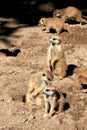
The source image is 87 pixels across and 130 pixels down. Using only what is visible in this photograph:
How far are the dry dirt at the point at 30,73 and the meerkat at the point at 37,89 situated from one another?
14 cm

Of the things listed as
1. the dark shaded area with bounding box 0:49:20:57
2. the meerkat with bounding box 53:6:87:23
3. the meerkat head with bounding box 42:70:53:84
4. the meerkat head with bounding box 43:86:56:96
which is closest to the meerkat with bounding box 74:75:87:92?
the meerkat head with bounding box 42:70:53:84

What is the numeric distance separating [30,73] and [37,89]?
129 centimetres

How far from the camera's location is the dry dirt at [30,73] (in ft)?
22.8

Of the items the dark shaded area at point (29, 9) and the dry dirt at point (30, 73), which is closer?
the dry dirt at point (30, 73)

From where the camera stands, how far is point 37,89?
7.40 metres

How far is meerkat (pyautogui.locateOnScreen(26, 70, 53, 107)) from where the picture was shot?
7.31 metres

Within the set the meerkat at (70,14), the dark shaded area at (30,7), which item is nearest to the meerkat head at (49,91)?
the meerkat at (70,14)

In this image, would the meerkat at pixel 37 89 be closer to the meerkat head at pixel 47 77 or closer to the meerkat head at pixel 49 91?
the meerkat head at pixel 47 77

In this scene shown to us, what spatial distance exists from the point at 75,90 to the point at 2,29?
4.22m

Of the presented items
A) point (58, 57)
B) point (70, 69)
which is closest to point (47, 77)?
point (58, 57)

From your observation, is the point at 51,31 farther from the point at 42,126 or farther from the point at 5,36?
the point at 42,126

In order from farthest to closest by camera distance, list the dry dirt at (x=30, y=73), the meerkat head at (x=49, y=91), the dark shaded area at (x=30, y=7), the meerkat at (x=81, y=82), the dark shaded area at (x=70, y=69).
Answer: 1. the dark shaded area at (x=30, y=7)
2. the dark shaded area at (x=70, y=69)
3. the meerkat at (x=81, y=82)
4. the dry dirt at (x=30, y=73)
5. the meerkat head at (x=49, y=91)

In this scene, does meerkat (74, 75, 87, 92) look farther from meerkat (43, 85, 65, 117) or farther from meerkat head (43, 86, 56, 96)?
meerkat head (43, 86, 56, 96)

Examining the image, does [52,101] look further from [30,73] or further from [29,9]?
[29,9]
